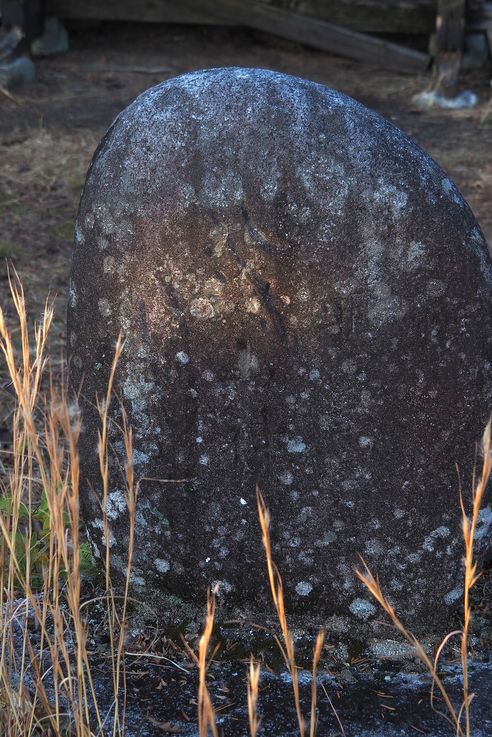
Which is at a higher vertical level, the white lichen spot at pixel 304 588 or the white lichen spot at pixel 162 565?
the white lichen spot at pixel 304 588

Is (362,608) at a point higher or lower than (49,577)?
lower

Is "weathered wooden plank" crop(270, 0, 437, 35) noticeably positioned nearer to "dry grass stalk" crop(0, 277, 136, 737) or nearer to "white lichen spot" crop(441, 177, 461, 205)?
"white lichen spot" crop(441, 177, 461, 205)

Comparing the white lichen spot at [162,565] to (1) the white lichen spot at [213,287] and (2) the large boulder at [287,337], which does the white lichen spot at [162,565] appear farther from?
(1) the white lichen spot at [213,287]

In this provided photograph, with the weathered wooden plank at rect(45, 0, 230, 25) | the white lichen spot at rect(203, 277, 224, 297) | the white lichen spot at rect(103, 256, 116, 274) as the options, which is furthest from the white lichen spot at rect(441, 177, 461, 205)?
the weathered wooden plank at rect(45, 0, 230, 25)

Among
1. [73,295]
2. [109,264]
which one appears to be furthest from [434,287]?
[73,295]

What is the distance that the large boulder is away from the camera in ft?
7.10

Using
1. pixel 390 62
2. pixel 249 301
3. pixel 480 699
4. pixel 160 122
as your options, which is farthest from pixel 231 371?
pixel 390 62

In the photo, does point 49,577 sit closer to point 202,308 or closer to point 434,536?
point 202,308

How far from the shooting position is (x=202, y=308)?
7.37 ft

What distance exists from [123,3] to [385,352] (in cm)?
734

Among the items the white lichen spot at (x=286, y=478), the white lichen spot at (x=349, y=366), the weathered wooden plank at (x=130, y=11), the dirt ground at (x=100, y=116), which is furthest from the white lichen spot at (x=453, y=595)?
the weathered wooden plank at (x=130, y=11)

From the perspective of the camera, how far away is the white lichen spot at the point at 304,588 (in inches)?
95.2

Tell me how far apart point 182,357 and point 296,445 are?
12.5 inches

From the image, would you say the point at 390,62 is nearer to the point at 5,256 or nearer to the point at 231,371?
the point at 5,256
